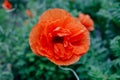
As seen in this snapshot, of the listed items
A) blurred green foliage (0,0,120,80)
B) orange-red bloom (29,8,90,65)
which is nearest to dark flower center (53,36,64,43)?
orange-red bloom (29,8,90,65)

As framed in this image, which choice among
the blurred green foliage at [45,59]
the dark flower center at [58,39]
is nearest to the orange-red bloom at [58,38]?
the dark flower center at [58,39]

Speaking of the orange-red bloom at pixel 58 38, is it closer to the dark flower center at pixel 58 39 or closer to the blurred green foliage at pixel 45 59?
the dark flower center at pixel 58 39

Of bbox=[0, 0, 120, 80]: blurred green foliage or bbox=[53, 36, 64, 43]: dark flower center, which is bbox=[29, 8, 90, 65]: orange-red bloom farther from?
bbox=[0, 0, 120, 80]: blurred green foliage

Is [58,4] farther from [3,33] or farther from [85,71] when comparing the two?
[85,71]

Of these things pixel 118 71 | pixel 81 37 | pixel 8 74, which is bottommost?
pixel 8 74

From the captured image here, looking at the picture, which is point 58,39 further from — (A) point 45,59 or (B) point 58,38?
(A) point 45,59

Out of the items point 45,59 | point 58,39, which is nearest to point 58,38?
point 58,39

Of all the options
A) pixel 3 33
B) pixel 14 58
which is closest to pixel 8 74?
pixel 14 58

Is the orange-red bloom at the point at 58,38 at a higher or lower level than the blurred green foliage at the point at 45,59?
higher

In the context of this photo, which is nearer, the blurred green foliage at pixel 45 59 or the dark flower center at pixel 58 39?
the dark flower center at pixel 58 39
